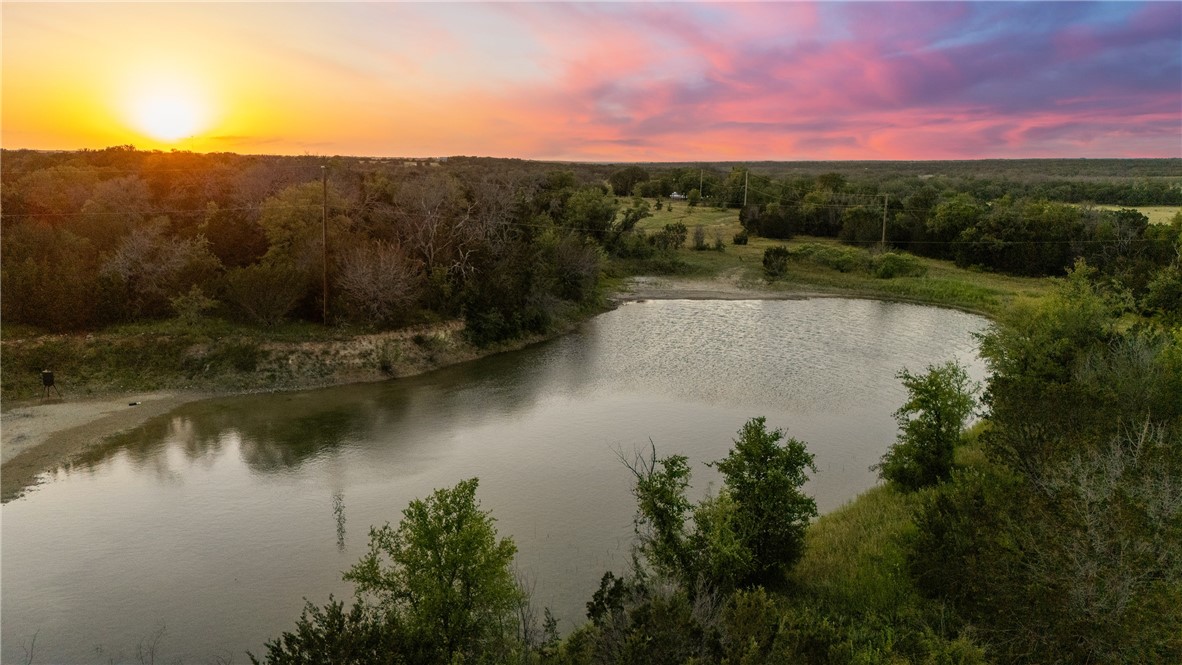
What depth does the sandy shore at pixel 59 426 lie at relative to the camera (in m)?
21.6

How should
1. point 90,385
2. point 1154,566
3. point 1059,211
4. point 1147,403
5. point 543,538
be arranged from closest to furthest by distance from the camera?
point 1154,566 → point 543,538 → point 1147,403 → point 90,385 → point 1059,211

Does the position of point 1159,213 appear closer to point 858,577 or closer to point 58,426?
point 858,577

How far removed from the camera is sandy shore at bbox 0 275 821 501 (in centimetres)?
2162

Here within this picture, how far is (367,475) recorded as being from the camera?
2181 cm

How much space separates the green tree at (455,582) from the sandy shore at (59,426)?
15.5 m

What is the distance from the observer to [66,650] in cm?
1343

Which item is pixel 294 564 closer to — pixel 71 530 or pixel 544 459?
pixel 71 530

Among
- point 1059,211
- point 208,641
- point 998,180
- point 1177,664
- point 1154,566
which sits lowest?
point 208,641

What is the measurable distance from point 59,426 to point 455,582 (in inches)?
826

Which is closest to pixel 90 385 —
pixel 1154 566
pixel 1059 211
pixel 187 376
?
pixel 187 376

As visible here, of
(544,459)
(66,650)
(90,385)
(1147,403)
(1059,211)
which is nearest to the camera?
(66,650)

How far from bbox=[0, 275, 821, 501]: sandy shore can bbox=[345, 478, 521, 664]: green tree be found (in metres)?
15.5

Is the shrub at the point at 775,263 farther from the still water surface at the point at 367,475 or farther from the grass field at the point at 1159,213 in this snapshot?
the grass field at the point at 1159,213

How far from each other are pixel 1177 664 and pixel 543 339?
33416mm
